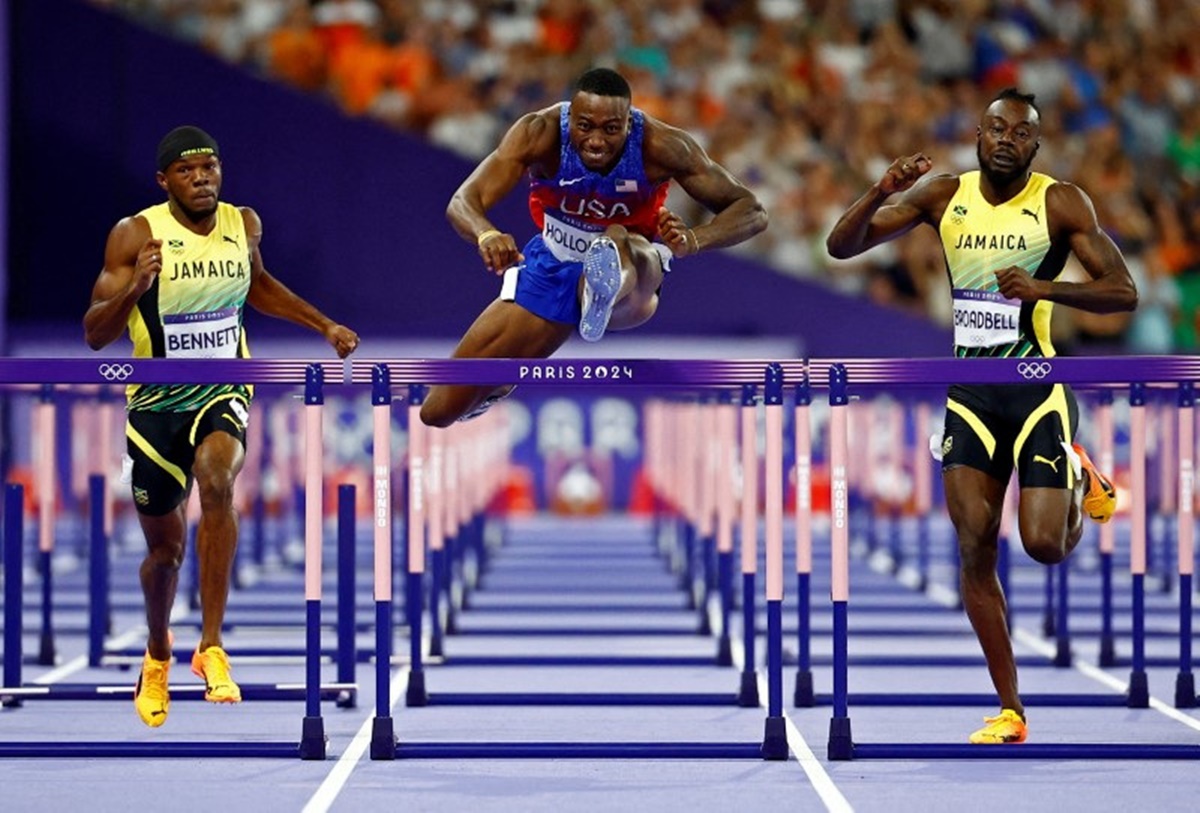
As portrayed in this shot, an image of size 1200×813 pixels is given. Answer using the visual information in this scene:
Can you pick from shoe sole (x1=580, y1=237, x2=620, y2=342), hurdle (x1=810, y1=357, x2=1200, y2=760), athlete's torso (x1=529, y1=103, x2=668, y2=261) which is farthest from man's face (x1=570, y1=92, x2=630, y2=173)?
hurdle (x1=810, y1=357, x2=1200, y2=760)

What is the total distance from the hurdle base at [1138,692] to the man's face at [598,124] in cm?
311

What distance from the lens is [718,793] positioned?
6.47 metres

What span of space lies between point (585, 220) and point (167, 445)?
1588mm

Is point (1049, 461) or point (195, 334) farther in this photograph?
point (195, 334)

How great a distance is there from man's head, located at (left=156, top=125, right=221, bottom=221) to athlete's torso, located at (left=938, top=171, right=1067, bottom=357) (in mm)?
2446

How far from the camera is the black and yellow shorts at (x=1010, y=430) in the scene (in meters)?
7.02

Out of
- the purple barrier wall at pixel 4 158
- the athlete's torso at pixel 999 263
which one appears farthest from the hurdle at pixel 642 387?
the purple barrier wall at pixel 4 158

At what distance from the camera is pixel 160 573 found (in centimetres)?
730

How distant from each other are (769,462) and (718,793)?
1.12 metres

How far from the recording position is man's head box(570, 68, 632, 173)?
22.4 feet

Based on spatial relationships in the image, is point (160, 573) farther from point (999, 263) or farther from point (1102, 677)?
point (1102, 677)

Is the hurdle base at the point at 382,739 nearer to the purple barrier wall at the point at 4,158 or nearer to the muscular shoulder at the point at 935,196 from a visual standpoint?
the muscular shoulder at the point at 935,196

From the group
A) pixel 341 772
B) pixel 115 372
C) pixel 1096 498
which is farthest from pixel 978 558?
pixel 115 372

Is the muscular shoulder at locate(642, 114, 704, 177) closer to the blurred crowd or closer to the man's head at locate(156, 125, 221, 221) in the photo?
the man's head at locate(156, 125, 221, 221)
